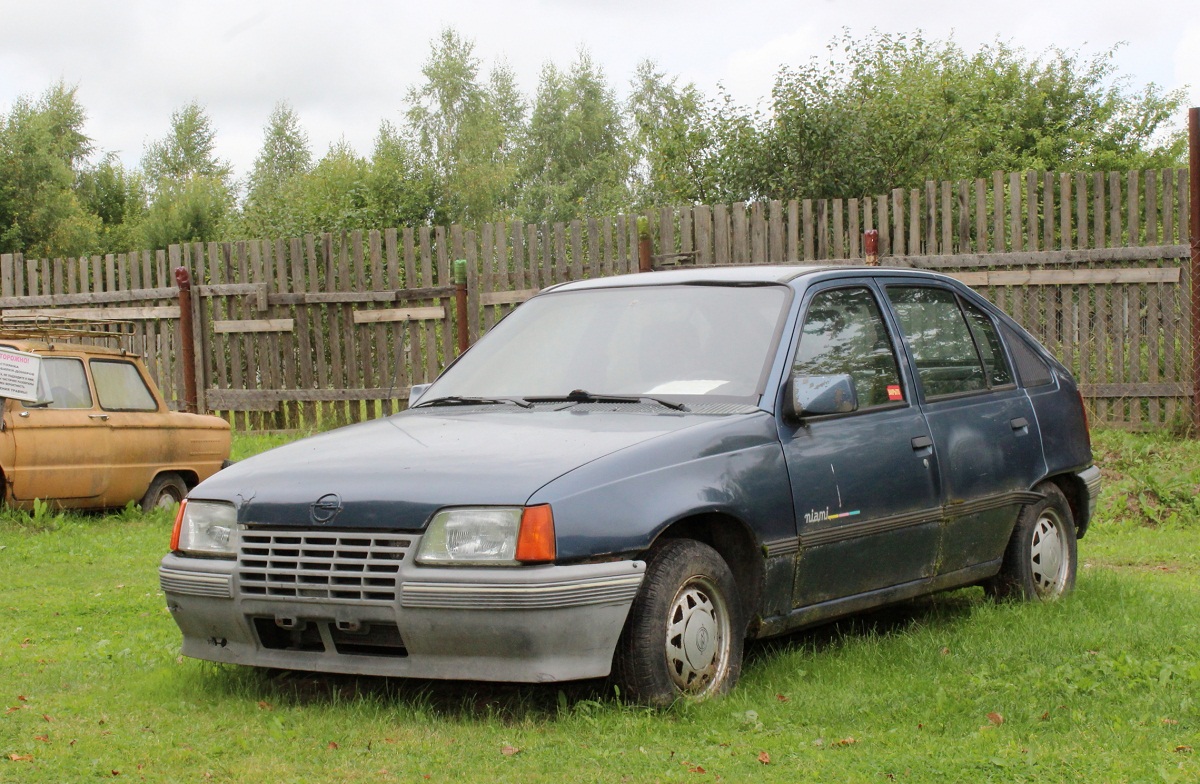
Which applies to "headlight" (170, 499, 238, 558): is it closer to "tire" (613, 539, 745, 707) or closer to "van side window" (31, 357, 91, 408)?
"tire" (613, 539, 745, 707)

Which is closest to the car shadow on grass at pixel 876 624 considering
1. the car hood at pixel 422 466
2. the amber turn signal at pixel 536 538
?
the car hood at pixel 422 466

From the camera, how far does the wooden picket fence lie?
1182 centimetres

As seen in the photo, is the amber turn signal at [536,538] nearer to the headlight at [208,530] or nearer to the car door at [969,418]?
the headlight at [208,530]

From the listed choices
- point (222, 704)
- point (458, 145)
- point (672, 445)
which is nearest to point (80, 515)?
point (222, 704)

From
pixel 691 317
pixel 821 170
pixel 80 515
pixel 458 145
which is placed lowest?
pixel 80 515

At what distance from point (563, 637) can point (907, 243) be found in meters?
8.94

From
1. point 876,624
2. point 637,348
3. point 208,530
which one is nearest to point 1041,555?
point 876,624

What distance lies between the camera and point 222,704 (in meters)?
5.04

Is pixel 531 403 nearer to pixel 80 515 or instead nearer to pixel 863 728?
pixel 863 728

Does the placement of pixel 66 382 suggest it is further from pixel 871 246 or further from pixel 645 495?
pixel 645 495

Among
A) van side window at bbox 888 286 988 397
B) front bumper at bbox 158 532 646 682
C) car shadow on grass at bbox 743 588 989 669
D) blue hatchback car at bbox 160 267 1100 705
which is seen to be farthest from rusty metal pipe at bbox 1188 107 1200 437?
front bumper at bbox 158 532 646 682

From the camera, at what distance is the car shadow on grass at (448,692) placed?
4770mm

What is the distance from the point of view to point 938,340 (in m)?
6.56

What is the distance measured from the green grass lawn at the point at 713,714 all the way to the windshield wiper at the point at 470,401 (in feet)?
3.86
